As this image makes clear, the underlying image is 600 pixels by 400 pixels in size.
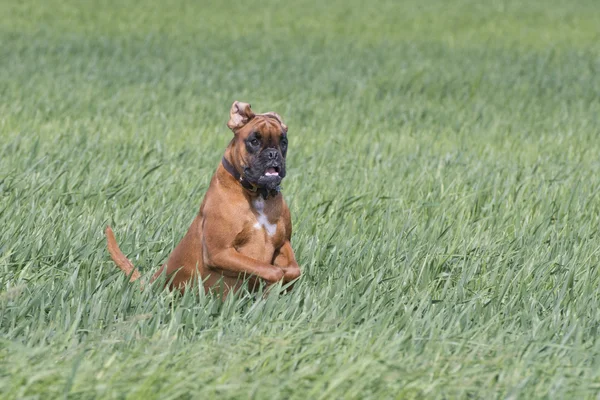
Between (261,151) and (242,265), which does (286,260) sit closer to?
(242,265)

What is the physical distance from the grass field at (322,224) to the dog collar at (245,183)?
1.39 feet

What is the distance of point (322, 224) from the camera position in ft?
18.2

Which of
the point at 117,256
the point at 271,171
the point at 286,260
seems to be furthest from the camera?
the point at 117,256

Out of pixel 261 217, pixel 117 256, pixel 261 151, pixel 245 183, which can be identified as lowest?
pixel 117 256

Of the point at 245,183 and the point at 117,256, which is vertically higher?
the point at 245,183

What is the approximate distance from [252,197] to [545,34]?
16570mm

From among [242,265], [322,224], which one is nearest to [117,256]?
[242,265]

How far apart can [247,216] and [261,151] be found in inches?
9.9

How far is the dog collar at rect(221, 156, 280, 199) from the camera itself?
367 centimetres

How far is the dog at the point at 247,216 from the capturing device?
11.8ft

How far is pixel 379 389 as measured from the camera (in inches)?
122

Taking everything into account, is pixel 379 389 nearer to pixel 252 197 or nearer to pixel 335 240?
pixel 252 197

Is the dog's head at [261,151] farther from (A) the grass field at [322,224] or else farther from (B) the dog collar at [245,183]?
(A) the grass field at [322,224]

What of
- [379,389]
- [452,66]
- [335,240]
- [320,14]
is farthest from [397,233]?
[320,14]
